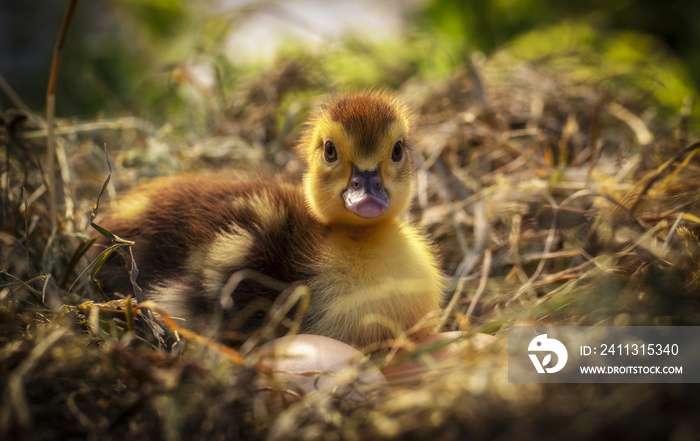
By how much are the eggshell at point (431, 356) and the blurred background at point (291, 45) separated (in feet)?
5.85

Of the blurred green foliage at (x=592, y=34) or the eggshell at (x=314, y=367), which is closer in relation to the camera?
the eggshell at (x=314, y=367)

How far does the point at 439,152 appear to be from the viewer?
2.31 meters

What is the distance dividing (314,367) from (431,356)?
307mm

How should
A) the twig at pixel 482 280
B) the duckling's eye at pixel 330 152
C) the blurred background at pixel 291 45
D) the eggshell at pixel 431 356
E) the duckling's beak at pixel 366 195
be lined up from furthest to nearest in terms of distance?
the blurred background at pixel 291 45, the twig at pixel 482 280, the duckling's eye at pixel 330 152, the duckling's beak at pixel 366 195, the eggshell at pixel 431 356

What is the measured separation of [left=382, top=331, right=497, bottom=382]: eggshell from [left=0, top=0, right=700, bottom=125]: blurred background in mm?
1782

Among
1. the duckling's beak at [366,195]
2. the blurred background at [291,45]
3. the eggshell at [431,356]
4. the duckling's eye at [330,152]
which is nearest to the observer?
the eggshell at [431,356]

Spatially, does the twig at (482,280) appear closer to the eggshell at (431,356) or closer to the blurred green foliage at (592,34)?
the eggshell at (431,356)

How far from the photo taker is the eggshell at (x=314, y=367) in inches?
40.0

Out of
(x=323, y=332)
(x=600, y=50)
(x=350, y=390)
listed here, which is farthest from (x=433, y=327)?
(x=600, y=50)

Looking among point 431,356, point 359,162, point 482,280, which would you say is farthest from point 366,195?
point 482,280

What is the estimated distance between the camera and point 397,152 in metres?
1.55

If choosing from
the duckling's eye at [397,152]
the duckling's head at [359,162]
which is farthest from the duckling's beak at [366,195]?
the duckling's eye at [397,152]

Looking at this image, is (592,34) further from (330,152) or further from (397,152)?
(330,152)

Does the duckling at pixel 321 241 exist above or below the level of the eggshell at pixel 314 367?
above
